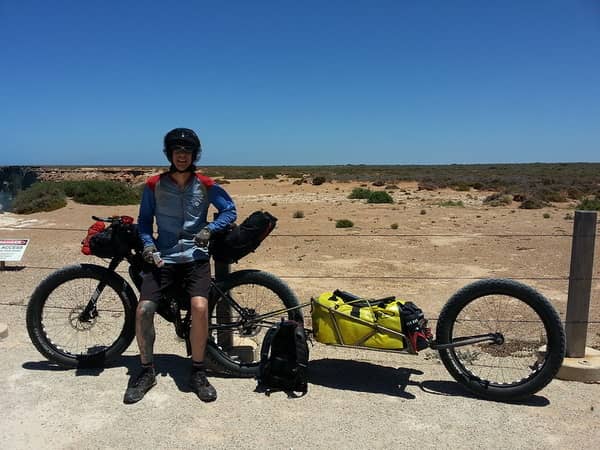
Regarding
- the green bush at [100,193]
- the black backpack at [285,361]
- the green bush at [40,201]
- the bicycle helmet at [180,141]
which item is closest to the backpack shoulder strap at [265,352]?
the black backpack at [285,361]

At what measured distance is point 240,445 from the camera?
117 inches

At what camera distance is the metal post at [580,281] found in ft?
12.8

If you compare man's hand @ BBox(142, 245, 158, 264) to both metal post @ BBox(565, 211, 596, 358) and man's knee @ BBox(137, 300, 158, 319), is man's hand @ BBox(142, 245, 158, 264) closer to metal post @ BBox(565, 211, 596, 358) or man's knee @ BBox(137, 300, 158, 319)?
man's knee @ BBox(137, 300, 158, 319)

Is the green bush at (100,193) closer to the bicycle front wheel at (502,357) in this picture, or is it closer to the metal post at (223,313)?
the metal post at (223,313)

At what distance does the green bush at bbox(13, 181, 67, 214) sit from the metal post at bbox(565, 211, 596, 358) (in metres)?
23.0

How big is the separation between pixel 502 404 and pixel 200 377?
2.09 meters

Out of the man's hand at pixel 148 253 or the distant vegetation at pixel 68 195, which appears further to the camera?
the distant vegetation at pixel 68 195

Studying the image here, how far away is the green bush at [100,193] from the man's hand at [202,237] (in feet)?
82.0

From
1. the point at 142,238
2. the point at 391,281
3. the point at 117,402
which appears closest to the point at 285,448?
the point at 117,402

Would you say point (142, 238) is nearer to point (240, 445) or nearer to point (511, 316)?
point (240, 445)

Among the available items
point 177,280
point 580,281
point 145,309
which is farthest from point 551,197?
point 145,309

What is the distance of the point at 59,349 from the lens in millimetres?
4090

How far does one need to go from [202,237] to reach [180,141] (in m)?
0.73

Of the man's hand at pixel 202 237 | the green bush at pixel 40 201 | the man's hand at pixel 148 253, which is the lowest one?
the green bush at pixel 40 201
